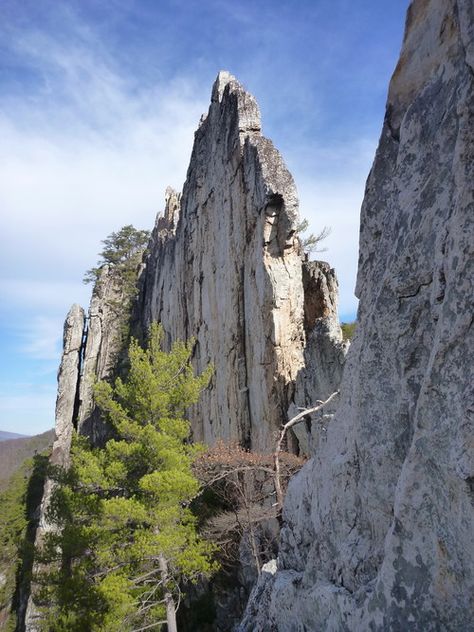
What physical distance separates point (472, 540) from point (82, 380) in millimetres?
33225

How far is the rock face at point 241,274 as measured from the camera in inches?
600

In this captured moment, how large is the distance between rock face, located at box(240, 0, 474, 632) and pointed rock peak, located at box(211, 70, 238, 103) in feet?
65.8

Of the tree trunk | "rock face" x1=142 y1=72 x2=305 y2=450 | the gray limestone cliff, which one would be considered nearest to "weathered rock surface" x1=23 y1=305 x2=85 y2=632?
the gray limestone cliff

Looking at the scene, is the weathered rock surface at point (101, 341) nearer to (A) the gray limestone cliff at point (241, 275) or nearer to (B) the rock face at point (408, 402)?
(A) the gray limestone cliff at point (241, 275)

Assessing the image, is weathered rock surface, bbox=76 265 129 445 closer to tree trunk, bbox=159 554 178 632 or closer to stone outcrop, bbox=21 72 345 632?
stone outcrop, bbox=21 72 345 632

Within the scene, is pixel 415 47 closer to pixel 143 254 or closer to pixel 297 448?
pixel 297 448

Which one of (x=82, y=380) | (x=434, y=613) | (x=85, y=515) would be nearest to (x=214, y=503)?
(x=85, y=515)

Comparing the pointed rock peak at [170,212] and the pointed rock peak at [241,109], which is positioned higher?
the pointed rock peak at [170,212]

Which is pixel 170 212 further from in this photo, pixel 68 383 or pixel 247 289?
pixel 247 289

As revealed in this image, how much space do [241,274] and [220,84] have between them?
31.5 ft

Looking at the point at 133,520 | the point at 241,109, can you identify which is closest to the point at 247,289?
the point at 241,109

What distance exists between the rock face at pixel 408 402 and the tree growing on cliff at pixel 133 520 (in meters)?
7.18

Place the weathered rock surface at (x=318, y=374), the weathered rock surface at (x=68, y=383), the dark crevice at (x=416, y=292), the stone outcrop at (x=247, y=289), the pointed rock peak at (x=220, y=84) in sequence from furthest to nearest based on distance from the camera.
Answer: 1. the weathered rock surface at (x=68, y=383)
2. the pointed rock peak at (x=220, y=84)
3. the stone outcrop at (x=247, y=289)
4. the weathered rock surface at (x=318, y=374)
5. the dark crevice at (x=416, y=292)

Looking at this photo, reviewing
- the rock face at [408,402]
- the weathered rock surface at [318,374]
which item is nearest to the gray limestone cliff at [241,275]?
the weathered rock surface at [318,374]
